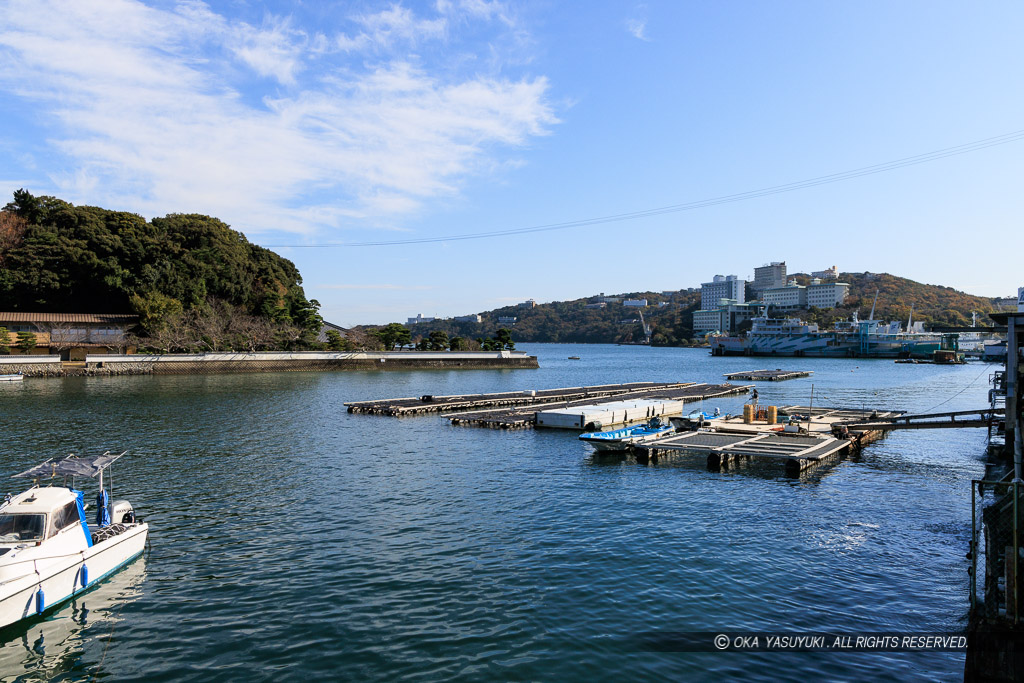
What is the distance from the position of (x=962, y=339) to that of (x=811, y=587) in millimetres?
168343

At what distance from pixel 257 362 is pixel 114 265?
2247 cm

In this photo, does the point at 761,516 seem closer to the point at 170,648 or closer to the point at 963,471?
the point at 963,471

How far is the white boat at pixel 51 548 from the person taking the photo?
10.4 m

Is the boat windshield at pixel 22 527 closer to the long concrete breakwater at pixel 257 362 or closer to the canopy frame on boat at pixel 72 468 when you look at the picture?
the canopy frame on boat at pixel 72 468

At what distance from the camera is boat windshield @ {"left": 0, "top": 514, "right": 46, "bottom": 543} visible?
11.1m

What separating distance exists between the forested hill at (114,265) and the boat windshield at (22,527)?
72.7 meters

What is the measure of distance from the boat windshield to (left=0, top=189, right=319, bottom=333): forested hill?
72691 mm

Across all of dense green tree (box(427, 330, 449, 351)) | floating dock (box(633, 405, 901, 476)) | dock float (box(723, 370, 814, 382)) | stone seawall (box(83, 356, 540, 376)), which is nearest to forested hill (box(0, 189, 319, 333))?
stone seawall (box(83, 356, 540, 376))

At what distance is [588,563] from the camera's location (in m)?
13.3

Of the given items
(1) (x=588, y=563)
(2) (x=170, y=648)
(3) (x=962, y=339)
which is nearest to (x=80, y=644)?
(2) (x=170, y=648)

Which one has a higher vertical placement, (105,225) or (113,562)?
(105,225)

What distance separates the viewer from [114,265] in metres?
77.2

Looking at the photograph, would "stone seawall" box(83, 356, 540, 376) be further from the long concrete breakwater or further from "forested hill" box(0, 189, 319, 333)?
"forested hill" box(0, 189, 319, 333)

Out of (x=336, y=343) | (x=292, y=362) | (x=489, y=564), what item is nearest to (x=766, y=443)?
(x=489, y=564)
